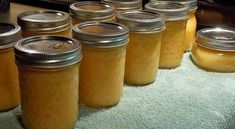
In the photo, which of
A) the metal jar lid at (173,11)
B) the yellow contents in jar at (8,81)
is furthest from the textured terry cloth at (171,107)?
the metal jar lid at (173,11)

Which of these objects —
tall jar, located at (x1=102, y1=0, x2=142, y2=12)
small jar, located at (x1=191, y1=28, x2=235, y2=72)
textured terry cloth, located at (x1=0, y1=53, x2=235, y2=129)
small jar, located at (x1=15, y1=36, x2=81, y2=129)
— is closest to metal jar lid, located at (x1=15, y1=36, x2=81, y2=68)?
small jar, located at (x1=15, y1=36, x2=81, y2=129)

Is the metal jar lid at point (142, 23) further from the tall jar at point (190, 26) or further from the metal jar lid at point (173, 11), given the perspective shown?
the tall jar at point (190, 26)

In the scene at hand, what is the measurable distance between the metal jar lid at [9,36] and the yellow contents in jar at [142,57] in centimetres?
20

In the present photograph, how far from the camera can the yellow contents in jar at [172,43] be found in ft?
2.28

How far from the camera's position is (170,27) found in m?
0.69

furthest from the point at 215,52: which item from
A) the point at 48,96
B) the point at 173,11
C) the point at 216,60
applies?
the point at 48,96

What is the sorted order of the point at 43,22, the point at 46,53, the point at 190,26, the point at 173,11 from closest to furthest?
the point at 46,53 < the point at 43,22 < the point at 173,11 < the point at 190,26

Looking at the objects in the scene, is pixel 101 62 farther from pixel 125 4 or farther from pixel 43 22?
pixel 125 4

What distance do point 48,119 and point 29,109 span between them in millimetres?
31

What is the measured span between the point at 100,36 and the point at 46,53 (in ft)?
0.34

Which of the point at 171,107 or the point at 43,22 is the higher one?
the point at 43,22

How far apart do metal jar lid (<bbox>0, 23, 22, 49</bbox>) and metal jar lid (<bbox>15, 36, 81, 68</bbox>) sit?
3 centimetres

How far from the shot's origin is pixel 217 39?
0.72m

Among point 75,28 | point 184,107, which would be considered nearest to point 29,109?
point 75,28
